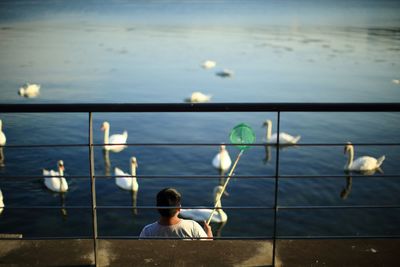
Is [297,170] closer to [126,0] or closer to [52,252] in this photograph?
[52,252]

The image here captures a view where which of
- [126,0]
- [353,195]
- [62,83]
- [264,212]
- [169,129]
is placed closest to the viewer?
[264,212]

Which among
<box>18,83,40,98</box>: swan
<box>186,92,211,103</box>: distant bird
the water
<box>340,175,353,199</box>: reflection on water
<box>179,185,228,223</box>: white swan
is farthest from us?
<box>18,83,40,98</box>: swan

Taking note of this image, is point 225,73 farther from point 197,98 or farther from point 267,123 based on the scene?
point 267,123

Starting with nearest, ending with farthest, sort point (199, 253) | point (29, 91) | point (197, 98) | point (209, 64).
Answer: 1. point (199, 253)
2. point (197, 98)
3. point (29, 91)
4. point (209, 64)

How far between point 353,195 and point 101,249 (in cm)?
849

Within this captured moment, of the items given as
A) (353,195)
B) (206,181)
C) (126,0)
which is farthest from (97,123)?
(126,0)

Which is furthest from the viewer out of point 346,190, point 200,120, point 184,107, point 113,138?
point 200,120

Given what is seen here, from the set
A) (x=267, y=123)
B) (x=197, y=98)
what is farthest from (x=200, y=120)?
(x=267, y=123)

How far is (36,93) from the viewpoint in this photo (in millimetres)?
17234

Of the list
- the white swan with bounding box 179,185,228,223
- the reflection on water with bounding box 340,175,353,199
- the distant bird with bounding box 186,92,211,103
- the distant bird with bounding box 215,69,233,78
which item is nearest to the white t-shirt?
the white swan with bounding box 179,185,228,223

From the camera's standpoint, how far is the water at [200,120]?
31.7ft

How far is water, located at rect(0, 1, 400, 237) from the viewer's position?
9.67 m

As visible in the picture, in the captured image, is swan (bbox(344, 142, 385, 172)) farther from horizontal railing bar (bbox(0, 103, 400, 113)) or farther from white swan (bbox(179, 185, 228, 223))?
horizontal railing bar (bbox(0, 103, 400, 113))

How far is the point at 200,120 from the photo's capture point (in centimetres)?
1504
